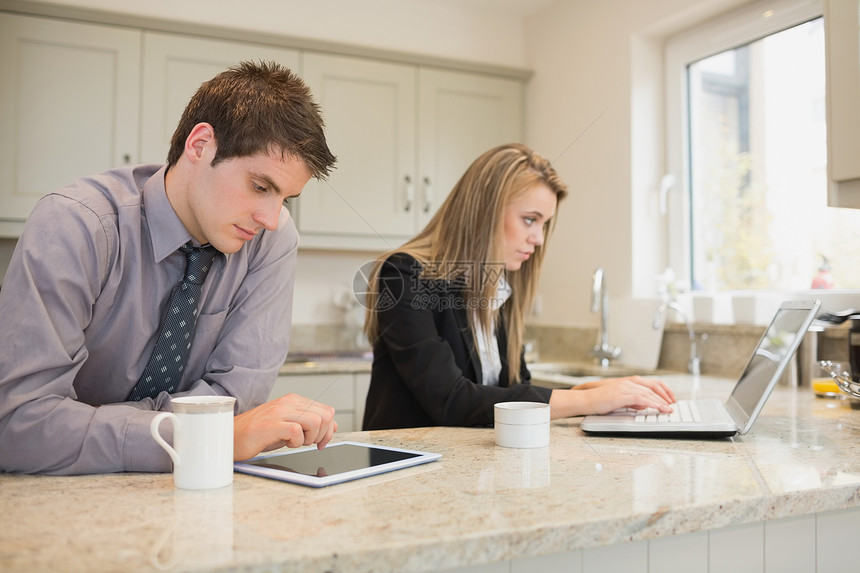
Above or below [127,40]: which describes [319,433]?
below

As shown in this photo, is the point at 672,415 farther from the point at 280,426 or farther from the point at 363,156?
the point at 363,156

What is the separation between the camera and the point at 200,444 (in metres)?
0.89

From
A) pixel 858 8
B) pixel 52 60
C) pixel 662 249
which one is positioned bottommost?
pixel 662 249

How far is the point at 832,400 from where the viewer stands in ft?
6.19

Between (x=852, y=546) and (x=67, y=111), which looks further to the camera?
(x=67, y=111)

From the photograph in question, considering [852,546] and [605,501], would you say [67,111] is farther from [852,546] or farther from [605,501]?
[852,546]

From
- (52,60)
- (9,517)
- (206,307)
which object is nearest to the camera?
(9,517)

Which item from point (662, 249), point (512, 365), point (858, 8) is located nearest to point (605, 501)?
point (512, 365)

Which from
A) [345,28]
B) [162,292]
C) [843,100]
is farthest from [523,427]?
[345,28]

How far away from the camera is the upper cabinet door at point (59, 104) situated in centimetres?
271

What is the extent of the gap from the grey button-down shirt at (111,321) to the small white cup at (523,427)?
17.0 inches

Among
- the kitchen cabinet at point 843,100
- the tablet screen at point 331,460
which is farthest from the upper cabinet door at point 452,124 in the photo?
the tablet screen at point 331,460

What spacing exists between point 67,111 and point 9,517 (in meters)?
2.42

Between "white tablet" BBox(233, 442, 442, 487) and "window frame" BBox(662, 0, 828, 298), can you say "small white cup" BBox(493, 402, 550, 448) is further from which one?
"window frame" BBox(662, 0, 828, 298)
